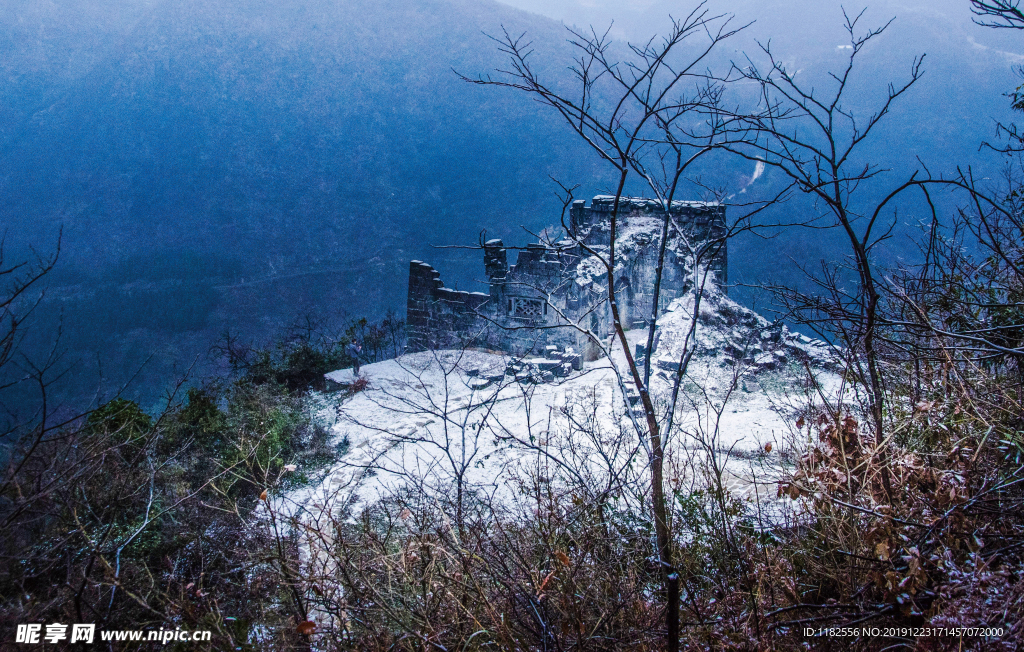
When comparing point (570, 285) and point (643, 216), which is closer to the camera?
point (570, 285)

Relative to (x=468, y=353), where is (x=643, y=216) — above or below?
above

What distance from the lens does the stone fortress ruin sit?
1039 cm

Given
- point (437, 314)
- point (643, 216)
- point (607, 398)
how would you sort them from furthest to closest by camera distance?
point (643, 216) < point (437, 314) < point (607, 398)

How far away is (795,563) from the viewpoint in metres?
3.48

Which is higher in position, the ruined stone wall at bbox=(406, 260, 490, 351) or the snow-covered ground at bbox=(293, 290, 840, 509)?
the ruined stone wall at bbox=(406, 260, 490, 351)

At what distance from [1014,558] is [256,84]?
1941cm

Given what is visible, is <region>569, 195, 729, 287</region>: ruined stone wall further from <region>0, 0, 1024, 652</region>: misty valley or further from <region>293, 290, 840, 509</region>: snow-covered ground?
<region>293, 290, 840, 509</region>: snow-covered ground

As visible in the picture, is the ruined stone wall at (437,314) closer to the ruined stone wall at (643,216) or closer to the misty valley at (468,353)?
the misty valley at (468,353)

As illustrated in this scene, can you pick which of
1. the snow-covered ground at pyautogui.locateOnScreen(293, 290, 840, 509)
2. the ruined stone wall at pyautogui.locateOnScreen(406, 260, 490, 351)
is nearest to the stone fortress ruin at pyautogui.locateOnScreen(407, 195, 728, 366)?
the ruined stone wall at pyautogui.locateOnScreen(406, 260, 490, 351)

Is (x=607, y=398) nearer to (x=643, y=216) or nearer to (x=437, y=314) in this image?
(x=437, y=314)

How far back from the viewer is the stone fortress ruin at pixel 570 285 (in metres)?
10.4

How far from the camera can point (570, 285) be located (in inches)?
408

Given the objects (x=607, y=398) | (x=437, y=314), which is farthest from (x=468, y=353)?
(x=607, y=398)

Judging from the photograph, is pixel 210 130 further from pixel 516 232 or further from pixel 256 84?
pixel 516 232
